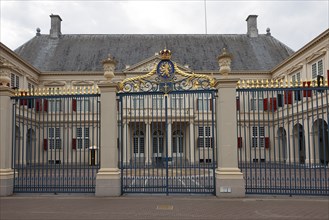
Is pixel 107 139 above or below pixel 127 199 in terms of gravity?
above

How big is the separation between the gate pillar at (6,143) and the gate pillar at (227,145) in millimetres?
5632

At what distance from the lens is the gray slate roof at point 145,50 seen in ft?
114

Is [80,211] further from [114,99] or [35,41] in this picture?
[35,41]

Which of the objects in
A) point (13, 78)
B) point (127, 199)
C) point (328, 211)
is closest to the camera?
point (328, 211)

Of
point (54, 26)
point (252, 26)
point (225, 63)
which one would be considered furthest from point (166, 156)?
point (252, 26)

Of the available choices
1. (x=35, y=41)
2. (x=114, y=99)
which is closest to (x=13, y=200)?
(x=114, y=99)

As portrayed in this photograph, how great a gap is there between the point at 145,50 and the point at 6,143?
1091 inches

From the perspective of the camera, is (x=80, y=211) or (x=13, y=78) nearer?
(x=80, y=211)

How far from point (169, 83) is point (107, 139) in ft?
7.46

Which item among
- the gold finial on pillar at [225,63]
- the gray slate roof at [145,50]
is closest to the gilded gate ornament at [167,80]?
the gold finial on pillar at [225,63]

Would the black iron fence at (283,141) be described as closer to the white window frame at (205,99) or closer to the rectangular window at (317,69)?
the white window frame at (205,99)

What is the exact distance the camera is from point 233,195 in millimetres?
9070

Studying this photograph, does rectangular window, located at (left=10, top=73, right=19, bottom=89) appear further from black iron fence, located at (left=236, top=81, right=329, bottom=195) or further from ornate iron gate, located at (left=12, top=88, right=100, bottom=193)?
black iron fence, located at (left=236, top=81, right=329, bottom=195)

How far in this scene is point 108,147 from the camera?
376 inches
